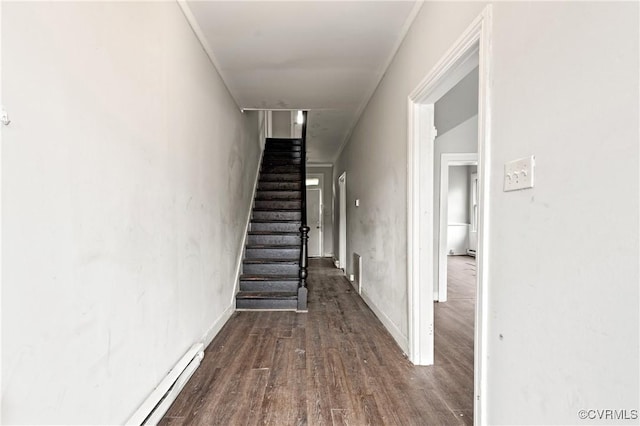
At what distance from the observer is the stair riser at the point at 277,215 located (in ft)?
15.4

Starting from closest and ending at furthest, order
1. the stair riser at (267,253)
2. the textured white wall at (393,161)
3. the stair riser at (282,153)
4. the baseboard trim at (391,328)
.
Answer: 1. the textured white wall at (393,161)
2. the baseboard trim at (391,328)
3. the stair riser at (267,253)
4. the stair riser at (282,153)

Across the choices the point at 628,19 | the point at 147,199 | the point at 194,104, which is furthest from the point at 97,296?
the point at 628,19

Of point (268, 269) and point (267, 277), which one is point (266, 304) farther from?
point (268, 269)

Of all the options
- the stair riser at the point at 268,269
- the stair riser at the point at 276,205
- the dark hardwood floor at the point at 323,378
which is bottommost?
the dark hardwood floor at the point at 323,378

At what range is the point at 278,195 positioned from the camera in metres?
5.07

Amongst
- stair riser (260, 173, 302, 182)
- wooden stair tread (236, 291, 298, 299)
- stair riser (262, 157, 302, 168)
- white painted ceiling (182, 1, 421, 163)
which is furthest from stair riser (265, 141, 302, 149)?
wooden stair tread (236, 291, 298, 299)

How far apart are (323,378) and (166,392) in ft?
3.08

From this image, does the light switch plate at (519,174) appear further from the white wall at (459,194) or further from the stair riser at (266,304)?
the white wall at (459,194)

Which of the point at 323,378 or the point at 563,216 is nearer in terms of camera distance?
the point at 563,216

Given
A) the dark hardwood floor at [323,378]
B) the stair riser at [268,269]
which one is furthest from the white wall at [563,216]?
the stair riser at [268,269]

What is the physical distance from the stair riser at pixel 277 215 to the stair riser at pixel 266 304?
156 centimetres

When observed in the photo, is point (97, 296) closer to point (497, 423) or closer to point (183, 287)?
point (183, 287)

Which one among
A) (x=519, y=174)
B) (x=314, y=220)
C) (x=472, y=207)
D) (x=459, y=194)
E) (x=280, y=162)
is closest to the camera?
(x=519, y=174)

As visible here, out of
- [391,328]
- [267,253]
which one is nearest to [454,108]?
[391,328]
